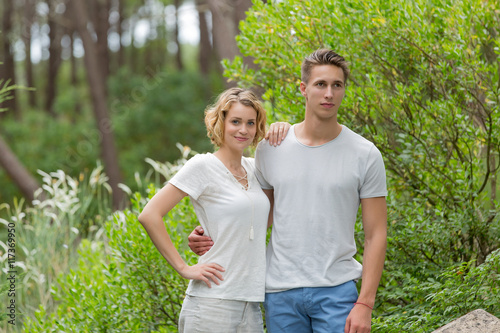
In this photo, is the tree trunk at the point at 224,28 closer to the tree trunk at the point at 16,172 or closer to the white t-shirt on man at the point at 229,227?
the tree trunk at the point at 16,172

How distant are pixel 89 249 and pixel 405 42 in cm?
319

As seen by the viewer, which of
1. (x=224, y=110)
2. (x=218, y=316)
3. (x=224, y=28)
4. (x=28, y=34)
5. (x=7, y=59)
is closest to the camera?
(x=218, y=316)

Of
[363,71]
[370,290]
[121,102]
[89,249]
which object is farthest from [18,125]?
[370,290]

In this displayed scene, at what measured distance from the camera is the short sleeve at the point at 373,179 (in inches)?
119

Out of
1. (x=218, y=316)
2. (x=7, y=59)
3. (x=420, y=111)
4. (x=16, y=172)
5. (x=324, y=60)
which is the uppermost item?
(x=7, y=59)

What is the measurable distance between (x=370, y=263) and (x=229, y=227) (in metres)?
0.70

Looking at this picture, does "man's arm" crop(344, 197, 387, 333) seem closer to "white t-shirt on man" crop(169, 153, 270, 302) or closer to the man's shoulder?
the man's shoulder

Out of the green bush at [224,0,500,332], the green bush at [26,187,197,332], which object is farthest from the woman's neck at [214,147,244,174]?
the green bush at [26,187,197,332]

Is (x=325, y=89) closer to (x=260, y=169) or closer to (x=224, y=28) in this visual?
(x=260, y=169)

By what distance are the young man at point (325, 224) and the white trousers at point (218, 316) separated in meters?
0.13

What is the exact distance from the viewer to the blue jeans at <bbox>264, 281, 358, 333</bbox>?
2.97m

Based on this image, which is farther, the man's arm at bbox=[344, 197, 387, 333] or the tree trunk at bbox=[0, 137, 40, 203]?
the tree trunk at bbox=[0, 137, 40, 203]

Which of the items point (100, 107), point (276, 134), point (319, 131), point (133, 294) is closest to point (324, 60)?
point (319, 131)

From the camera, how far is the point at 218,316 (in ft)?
9.77
